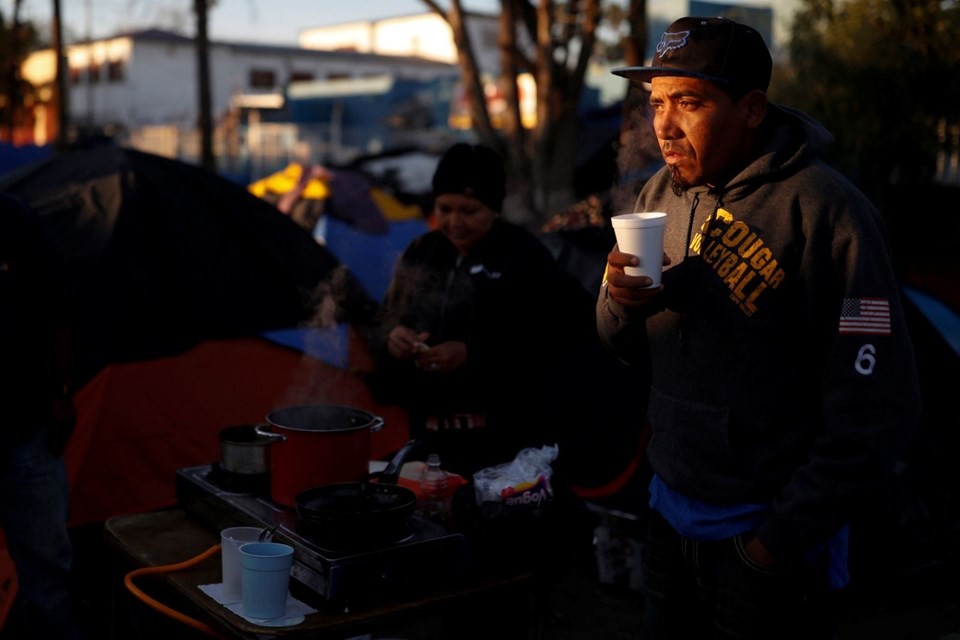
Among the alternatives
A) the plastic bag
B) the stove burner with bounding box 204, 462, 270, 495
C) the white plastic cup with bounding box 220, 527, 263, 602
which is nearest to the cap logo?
the plastic bag

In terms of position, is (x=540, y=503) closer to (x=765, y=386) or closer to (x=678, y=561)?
(x=678, y=561)

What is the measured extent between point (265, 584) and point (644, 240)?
113 centimetres

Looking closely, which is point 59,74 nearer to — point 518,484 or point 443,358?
point 443,358

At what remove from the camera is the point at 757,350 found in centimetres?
198

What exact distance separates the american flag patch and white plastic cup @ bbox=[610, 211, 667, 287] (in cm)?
37

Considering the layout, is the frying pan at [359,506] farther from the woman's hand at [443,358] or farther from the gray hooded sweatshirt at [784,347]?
the gray hooded sweatshirt at [784,347]

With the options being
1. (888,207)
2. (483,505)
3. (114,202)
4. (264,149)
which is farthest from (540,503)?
(264,149)

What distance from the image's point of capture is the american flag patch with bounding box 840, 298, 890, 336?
73.9 inches

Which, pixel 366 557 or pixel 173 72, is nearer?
pixel 366 557

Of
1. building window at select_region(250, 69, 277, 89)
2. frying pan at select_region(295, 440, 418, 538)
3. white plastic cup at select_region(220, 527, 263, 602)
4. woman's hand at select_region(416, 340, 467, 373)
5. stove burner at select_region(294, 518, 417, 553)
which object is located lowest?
white plastic cup at select_region(220, 527, 263, 602)

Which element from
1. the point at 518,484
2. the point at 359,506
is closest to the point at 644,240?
the point at 518,484

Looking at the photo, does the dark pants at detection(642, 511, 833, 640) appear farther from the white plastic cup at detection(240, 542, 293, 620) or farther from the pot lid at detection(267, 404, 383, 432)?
the pot lid at detection(267, 404, 383, 432)

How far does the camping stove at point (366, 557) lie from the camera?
232 centimetres

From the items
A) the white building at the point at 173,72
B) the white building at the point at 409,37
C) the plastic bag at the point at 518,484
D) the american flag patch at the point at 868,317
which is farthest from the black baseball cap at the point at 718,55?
the white building at the point at 409,37
